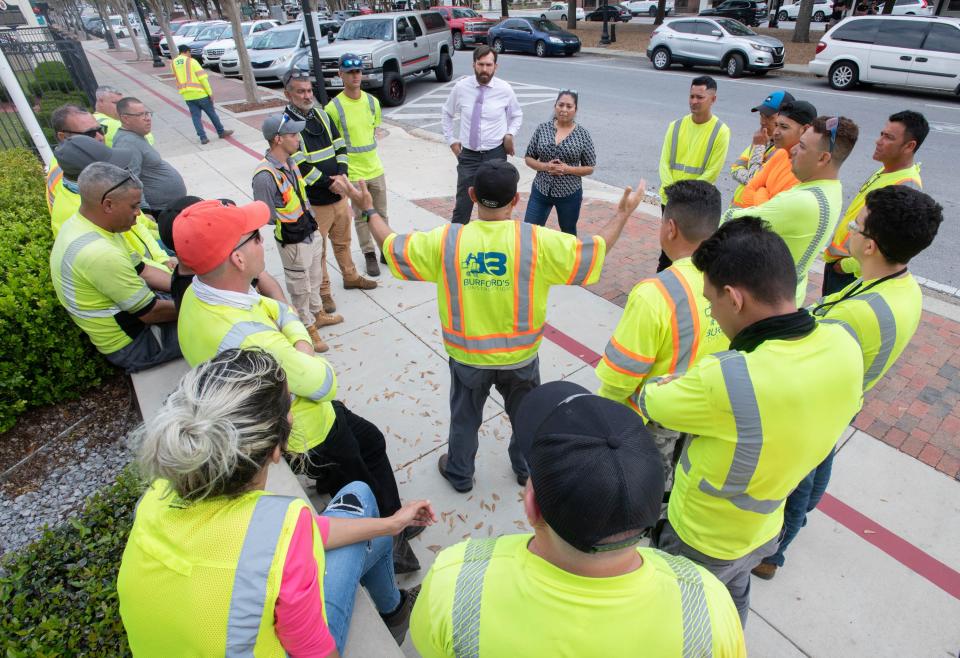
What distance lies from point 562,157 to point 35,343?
4.25 metres

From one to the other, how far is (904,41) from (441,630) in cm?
1809

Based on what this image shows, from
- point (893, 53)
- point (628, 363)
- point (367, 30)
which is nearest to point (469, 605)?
point (628, 363)

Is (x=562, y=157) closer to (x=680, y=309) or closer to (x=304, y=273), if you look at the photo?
(x=304, y=273)

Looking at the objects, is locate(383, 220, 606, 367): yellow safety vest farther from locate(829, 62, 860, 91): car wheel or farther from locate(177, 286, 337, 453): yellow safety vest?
locate(829, 62, 860, 91): car wheel

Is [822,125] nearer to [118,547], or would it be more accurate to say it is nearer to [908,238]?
[908,238]

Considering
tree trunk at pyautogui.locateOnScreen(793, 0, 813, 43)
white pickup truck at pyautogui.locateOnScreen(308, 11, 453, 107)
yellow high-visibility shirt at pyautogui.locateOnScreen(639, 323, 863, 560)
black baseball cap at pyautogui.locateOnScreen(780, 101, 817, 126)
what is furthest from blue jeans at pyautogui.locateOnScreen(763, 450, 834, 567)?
tree trunk at pyautogui.locateOnScreen(793, 0, 813, 43)

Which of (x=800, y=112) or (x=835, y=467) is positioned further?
(x=800, y=112)

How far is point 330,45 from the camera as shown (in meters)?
14.0

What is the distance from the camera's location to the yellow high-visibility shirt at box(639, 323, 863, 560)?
1.57m

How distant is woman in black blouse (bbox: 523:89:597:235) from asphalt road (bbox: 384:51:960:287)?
394 centimetres

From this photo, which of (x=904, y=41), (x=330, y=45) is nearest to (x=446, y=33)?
(x=330, y=45)

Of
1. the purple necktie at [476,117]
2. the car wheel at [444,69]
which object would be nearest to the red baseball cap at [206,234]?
the purple necktie at [476,117]

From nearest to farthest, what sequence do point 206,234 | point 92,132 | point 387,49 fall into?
point 206,234, point 92,132, point 387,49

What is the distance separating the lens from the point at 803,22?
21203 mm
